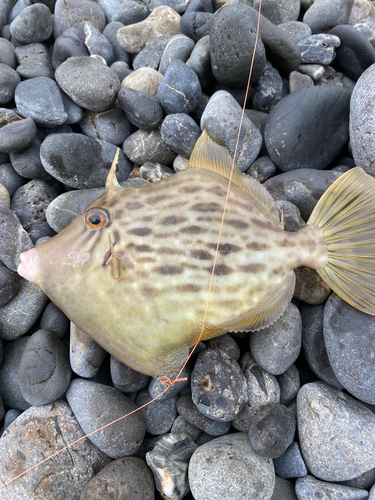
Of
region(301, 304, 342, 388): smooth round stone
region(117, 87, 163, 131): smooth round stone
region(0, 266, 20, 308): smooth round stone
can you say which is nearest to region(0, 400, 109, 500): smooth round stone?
region(0, 266, 20, 308): smooth round stone

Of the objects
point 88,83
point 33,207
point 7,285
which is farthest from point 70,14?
point 7,285

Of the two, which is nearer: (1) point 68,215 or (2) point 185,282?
(2) point 185,282

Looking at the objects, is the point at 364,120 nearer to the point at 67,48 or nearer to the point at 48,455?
the point at 67,48

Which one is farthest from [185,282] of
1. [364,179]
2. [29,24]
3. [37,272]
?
[29,24]

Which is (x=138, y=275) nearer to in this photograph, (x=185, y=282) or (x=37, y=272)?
(x=185, y=282)

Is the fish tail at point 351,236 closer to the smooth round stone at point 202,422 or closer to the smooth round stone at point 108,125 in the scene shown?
the smooth round stone at point 202,422
